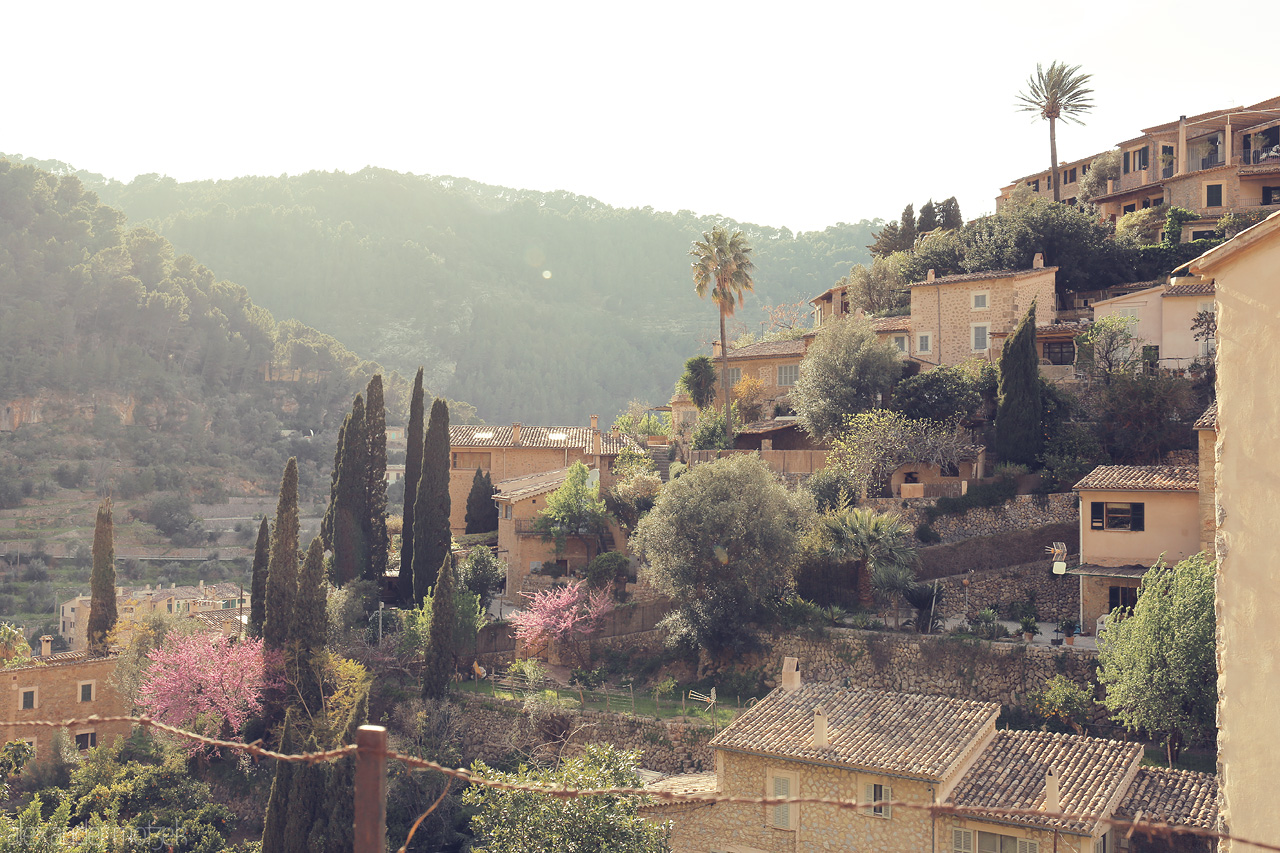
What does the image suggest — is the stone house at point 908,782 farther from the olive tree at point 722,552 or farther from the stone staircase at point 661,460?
the stone staircase at point 661,460

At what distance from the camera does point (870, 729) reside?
20344 mm

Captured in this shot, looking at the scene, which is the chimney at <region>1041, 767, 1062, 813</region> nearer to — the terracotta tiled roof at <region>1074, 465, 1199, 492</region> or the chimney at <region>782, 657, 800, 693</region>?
the chimney at <region>782, 657, 800, 693</region>

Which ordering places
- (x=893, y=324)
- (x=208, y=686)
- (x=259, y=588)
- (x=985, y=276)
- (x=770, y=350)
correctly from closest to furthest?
(x=208, y=686), (x=259, y=588), (x=985, y=276), (x=893, y=324), (x=770, y=350)

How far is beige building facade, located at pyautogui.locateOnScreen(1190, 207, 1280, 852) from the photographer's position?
7727 mm

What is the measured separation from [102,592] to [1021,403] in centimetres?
3501

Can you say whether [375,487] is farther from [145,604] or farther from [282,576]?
[145,604]

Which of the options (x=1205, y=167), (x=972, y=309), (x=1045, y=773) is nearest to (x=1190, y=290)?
(x=972, y=309)

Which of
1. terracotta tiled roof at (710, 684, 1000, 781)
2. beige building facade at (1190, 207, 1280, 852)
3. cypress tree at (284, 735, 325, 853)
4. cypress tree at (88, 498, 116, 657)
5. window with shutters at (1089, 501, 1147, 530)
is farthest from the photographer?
cypress tree at (88, 498, 116, 657)

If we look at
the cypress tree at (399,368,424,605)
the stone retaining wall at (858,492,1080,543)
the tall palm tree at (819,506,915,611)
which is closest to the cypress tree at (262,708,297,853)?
the cypress tree at (399,368,424,605)

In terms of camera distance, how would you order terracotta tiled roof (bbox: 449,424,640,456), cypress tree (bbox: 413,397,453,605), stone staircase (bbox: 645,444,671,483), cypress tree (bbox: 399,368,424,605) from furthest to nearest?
terracotta tiled roof (bbox: 449,424,640,456)
stone staircase (bbox: 645,444,671,483)
cypress tree (bbox: 399,368,424,605)
cypress tree (bbox: 413,397,453,605)

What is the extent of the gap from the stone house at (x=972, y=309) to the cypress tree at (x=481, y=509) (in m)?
19.0

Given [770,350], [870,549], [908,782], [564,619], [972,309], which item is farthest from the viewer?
[770,350]

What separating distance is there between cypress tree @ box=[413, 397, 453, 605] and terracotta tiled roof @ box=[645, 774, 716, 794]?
15.0 meters

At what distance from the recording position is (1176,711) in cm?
2166
